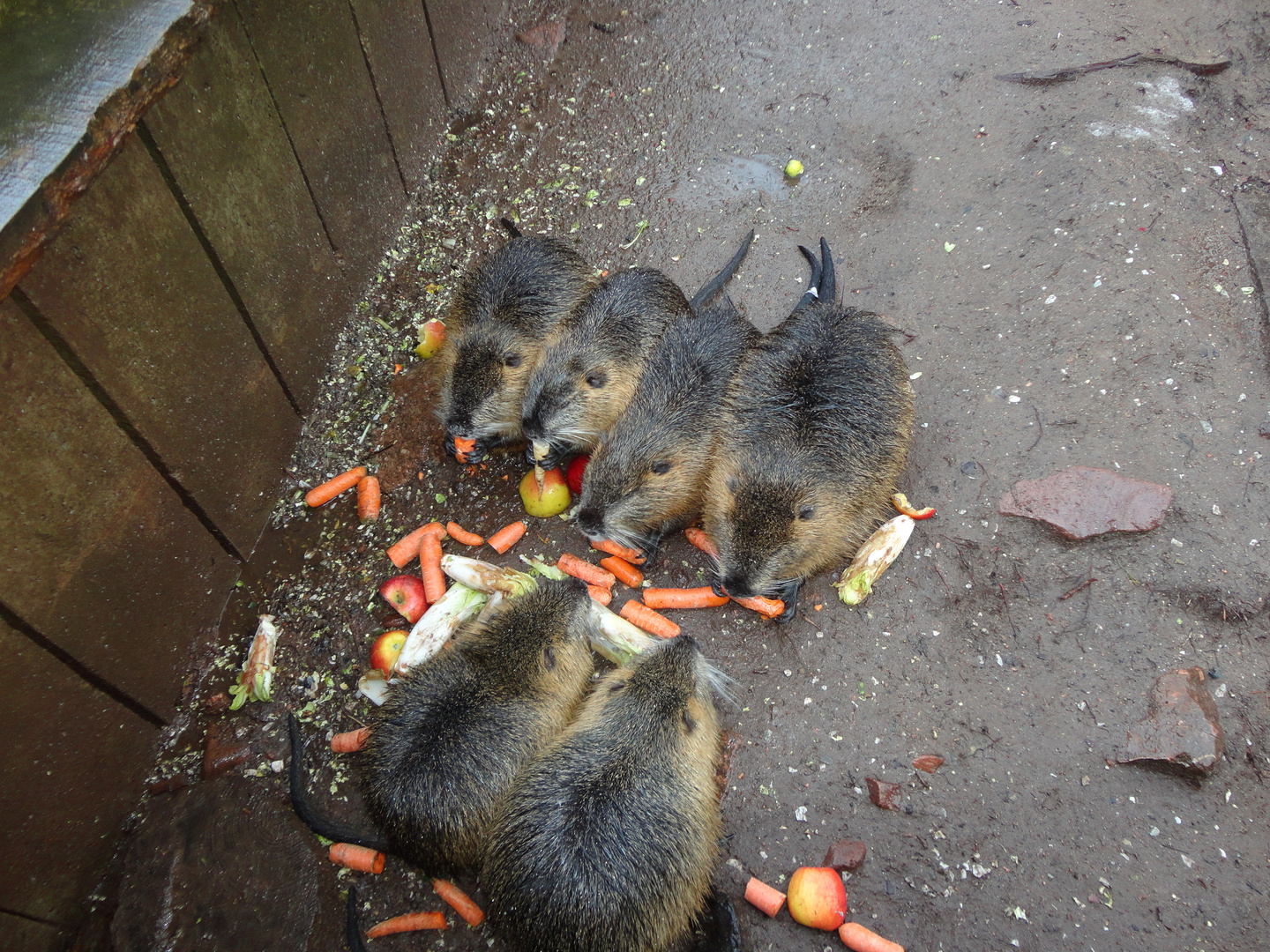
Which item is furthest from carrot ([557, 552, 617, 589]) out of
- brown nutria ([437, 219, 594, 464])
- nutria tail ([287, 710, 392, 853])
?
nutria tail ([287, 710, 392, 853])

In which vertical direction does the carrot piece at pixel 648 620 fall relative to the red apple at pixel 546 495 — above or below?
below

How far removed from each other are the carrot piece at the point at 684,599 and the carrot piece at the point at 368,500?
4.93 ft

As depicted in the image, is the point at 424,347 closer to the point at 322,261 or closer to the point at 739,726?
the point at 322,261

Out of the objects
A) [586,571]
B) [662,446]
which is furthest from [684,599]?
[662,446]

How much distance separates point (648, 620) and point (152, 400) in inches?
89.9

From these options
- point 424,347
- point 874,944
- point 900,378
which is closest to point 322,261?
point 424,347

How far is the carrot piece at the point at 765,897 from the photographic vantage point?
2.81 m

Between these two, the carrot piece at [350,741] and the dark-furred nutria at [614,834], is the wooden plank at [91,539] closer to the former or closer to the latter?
the carrot piece at [350,741]

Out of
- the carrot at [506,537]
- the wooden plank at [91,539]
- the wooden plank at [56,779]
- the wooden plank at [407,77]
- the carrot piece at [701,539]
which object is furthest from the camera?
the wooden plank at [407,77]

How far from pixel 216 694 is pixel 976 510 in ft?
11.9

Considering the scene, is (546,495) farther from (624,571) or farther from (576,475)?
(624,571)

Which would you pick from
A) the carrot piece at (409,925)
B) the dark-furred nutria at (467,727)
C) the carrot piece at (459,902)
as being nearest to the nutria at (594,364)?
the dark-furred nutria at (467,727)

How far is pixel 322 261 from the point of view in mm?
4129

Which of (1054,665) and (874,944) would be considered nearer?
(874,944)
